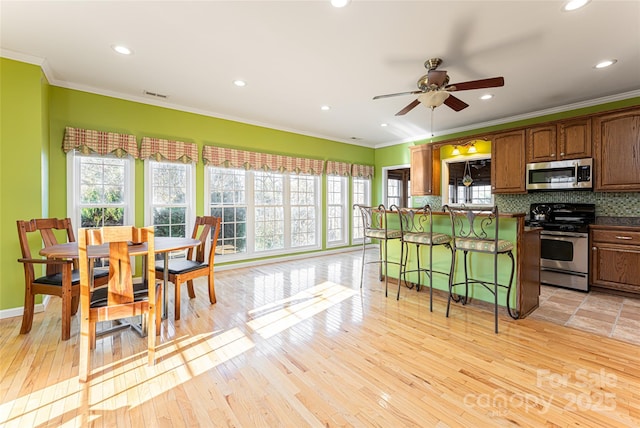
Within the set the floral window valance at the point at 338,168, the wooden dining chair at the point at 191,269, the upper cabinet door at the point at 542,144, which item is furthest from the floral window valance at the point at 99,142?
the upper cabinet door at the point at 542,144

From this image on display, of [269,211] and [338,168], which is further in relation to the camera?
[338,168]

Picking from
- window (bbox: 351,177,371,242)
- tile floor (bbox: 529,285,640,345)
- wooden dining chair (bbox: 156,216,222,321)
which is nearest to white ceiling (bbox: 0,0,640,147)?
wooden dining chair (bbox: 156,216,222,321)

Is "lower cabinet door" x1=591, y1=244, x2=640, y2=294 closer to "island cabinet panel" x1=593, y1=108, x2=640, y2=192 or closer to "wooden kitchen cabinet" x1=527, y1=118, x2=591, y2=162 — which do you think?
"island cabinet panel" x1=593, y1=108, x2=640, y2=192

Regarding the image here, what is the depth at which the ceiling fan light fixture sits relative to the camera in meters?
2.98

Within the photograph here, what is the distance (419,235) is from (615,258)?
2.61m

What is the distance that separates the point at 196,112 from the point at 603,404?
18.0 feet

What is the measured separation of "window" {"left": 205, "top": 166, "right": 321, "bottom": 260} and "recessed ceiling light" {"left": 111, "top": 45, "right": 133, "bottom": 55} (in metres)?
2.16

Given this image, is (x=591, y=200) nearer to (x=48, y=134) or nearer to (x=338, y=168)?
(x=338, y=168)

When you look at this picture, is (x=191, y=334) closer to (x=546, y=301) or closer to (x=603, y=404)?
(x=603, y=404)

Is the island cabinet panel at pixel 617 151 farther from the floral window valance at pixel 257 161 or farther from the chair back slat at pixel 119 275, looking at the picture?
the chair back slat at pixel 119 275

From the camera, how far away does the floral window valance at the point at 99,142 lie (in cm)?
365

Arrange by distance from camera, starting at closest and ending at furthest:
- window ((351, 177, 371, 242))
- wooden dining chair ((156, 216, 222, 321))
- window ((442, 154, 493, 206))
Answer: wooden dining chair ((156, 216, 222, 321)) → window ((442, 154, 493, 206)) → window ((351, 177, 371, 242))

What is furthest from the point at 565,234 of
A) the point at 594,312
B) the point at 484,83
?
the point at 484,83

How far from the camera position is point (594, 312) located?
3166mm
